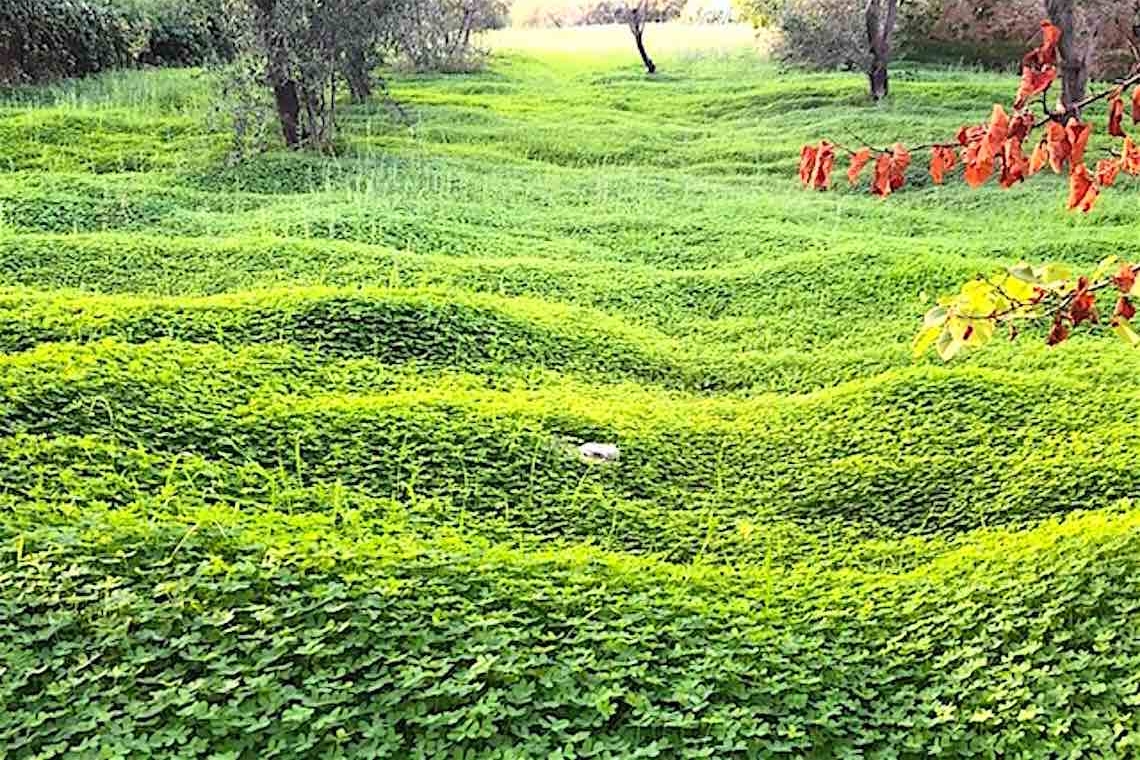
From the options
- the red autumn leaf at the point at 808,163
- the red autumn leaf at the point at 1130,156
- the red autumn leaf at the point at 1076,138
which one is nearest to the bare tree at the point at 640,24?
the red autumn leaf at the point at 808,163

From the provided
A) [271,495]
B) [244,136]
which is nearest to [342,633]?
[271,495]

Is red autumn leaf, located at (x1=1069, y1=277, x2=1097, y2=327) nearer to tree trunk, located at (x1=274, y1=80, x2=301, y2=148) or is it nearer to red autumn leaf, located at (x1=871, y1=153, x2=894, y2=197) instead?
red autumn leaf, located at (x1=871, y1=153, x2=894, y2=197)

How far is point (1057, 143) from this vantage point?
112 inches

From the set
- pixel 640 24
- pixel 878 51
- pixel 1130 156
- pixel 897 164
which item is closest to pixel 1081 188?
pixel 1130 156

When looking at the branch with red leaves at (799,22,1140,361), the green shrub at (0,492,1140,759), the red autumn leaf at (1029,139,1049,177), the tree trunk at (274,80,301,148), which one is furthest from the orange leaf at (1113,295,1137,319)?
the tree trunk at (274,80,301,148)

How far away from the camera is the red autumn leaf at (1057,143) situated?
112 inches

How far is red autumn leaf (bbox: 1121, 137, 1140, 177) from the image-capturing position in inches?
120

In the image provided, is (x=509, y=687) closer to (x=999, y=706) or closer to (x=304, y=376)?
(x=999, y=706)

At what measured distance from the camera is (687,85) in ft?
80.4

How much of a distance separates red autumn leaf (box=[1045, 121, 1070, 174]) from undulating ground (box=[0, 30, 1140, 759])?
68.7 inches

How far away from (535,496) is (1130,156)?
2895 mm

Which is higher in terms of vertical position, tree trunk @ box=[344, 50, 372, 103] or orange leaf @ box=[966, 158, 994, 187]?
tree trunk @ box=[344, 50, 372, 103]

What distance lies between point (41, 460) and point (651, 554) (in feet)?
8.39

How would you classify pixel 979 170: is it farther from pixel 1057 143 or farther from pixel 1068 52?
pixel 1068 52
